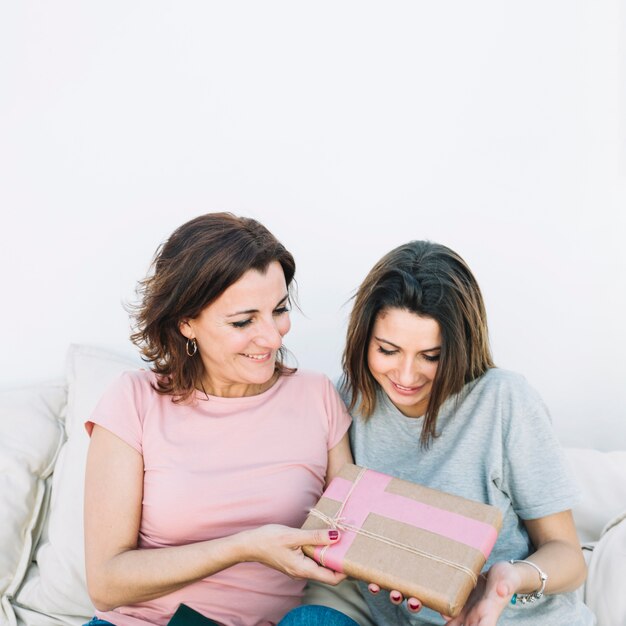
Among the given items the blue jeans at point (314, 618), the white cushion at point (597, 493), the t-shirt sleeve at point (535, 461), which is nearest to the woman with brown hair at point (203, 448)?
the blue jeans at point (314, 618)

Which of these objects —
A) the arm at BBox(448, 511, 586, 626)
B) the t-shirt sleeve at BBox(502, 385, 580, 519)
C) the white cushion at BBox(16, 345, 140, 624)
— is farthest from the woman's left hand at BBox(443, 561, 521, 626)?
the white cushion at BBox(16, 345, 140, 624)

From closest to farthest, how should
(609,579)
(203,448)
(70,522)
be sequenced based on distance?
(203,448) → (609,579) → (70,522)

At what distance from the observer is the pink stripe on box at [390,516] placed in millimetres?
1106

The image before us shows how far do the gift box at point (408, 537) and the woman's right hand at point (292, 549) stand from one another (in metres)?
0.02

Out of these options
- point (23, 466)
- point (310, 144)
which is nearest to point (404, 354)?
point (310, 144)

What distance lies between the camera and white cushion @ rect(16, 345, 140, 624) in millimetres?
1600

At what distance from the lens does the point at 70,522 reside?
5.45 ft

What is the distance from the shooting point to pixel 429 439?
55.8 inches

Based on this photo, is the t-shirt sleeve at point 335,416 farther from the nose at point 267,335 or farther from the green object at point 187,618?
the green object at point 187,618

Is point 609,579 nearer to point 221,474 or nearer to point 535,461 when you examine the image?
point 535,461

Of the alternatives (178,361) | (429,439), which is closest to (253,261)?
(178,361)

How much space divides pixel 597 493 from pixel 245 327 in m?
1.05

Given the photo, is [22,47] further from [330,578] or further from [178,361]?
[330,578]

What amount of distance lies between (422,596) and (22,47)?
177 cm
